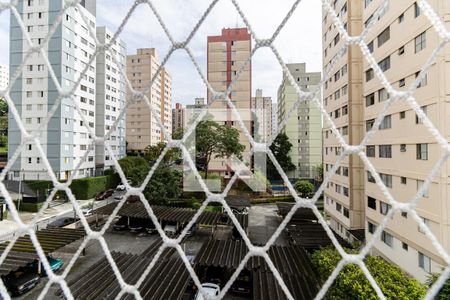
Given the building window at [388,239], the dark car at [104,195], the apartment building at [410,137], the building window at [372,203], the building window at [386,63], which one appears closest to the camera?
the apartment building at [410,137]

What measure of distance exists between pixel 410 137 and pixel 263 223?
4.52 metres

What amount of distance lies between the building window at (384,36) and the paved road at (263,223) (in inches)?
149

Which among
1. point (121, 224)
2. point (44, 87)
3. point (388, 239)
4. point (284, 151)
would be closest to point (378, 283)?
point (388, 239)

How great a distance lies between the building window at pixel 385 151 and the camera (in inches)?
128

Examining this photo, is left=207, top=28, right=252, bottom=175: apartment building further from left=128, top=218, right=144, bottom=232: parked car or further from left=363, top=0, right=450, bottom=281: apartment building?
left=363, top=0, right=450, bottom=281: apartment building

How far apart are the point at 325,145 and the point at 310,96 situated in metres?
5.82

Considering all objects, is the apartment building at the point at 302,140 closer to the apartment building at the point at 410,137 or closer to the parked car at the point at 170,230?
the parked car at the point at 170,230

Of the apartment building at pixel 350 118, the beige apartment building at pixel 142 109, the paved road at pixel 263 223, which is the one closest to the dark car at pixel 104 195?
the paved road at pixel 263 223

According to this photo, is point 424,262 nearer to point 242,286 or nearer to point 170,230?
point 242,286

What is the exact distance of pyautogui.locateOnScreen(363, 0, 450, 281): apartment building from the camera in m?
2.29

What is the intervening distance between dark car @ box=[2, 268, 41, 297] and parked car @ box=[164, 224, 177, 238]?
2.20 m

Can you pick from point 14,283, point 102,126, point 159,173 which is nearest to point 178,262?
point 14,283

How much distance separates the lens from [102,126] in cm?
1040

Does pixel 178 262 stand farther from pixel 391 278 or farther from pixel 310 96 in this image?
pixel 310 96
